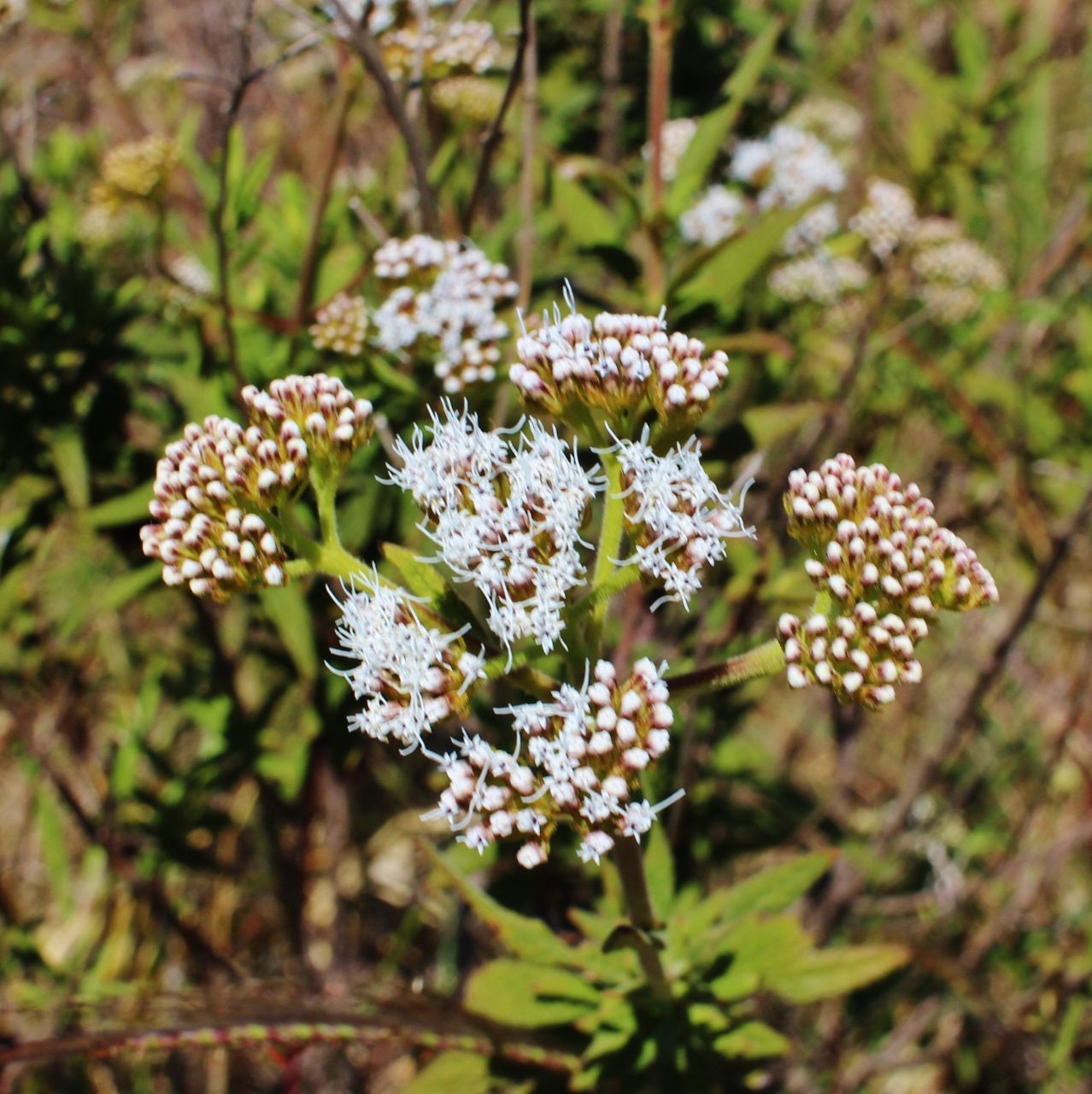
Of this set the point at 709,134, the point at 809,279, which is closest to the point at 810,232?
the point at 809,279

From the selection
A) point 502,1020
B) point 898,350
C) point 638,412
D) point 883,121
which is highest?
point 638,412

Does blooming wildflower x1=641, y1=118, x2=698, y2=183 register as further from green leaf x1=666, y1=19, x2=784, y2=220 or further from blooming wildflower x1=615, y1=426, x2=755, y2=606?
blooming wildflower x1=615, y1=426, x2=755, y2=606

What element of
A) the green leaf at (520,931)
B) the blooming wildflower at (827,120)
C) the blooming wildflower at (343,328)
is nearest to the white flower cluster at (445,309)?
the blooming wildflower at (343,328)

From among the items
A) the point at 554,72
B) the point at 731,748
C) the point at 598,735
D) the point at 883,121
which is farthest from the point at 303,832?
the point at 883,121

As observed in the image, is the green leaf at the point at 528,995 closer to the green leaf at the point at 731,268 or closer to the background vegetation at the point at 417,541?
the background vegetation at the point at 417,541

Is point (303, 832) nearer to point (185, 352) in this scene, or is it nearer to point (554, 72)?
point (185, 352)

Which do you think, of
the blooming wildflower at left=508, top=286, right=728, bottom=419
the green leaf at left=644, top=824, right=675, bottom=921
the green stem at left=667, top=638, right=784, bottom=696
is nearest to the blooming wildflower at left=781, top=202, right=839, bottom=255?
the blooming wildflower at left=508, top=286, right=728, bottom=419

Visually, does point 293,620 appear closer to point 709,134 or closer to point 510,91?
point 510,91
